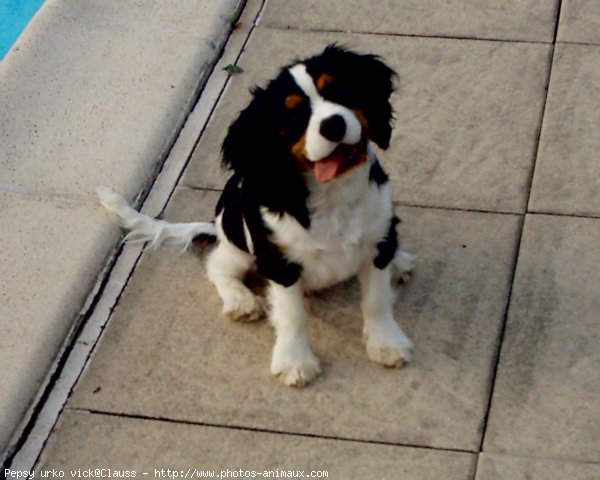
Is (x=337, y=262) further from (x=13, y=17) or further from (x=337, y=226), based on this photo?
(x=13, y=17)

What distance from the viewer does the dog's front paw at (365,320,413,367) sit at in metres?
4.38

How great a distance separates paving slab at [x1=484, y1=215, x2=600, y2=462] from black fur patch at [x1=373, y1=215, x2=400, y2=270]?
0.60 m

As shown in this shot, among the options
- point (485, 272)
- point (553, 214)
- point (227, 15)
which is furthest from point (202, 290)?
point (227, 15)

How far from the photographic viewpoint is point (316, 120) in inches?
143

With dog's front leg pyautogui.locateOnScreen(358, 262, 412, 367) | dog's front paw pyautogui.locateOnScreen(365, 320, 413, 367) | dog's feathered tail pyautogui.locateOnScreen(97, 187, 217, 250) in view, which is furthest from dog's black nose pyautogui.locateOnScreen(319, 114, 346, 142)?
dog's feathered tail pyautogui.locateOnScreen(97, 187, 217, 250)

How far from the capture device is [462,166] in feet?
17.3

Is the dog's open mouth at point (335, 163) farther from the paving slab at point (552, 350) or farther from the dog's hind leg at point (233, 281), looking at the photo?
the paving slab at point (552, 350)

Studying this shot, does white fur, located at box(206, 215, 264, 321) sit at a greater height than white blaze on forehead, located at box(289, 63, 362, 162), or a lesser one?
lesser

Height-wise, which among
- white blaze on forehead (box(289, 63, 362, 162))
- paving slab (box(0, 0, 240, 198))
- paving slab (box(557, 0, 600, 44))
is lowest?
paving slab (box(557, 0, 600, 44))

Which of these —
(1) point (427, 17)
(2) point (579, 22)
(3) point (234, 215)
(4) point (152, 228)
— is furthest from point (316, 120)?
(2) point (579, 22)

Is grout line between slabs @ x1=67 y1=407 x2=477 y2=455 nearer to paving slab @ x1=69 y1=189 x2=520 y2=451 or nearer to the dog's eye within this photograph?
paving slab @ x1=69 y1=189 x2=520 y2=451

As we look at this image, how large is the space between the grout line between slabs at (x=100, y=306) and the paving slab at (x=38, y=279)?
49 millimetres

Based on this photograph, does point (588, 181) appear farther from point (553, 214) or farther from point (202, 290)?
point (202, 290)

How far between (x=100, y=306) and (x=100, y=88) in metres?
1.64
